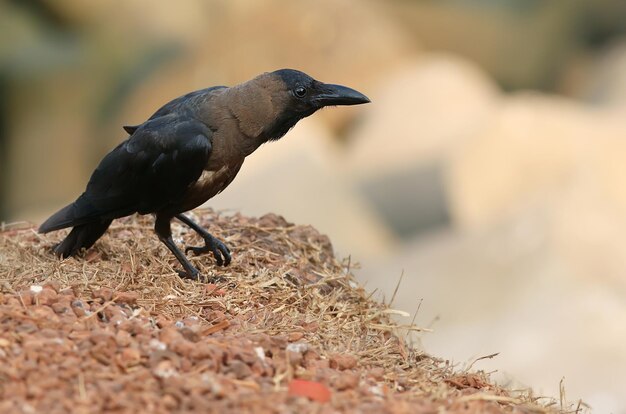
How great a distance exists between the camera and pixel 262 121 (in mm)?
5199

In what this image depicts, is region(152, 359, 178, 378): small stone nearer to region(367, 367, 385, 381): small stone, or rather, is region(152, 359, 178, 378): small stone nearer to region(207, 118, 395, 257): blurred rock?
region(367, 367, 385, 381): small stone

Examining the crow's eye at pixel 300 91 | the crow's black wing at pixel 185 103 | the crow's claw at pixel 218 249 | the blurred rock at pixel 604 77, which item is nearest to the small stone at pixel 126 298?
the crow's claw at pixel 218 249

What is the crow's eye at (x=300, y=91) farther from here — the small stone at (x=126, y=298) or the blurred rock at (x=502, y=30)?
the blurred rock at (x=502, y=30)

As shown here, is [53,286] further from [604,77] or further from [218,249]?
[604,77]

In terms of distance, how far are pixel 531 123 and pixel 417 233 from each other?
188cm

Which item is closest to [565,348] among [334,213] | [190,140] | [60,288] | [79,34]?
[334,213]

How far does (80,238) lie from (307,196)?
6.04 metres

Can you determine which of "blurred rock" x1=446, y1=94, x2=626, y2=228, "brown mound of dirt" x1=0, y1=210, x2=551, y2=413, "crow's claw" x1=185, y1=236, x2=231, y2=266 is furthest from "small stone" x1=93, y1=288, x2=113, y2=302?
"blurred rock" x1=446, y1=94, x2=626, y2=228

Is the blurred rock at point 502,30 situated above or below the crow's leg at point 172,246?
above

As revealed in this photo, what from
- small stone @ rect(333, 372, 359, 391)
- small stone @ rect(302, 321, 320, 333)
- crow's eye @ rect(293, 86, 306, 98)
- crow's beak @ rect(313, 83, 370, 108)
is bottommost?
small stone @ rect(333, 372, 359, 391)

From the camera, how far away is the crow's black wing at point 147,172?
5.05 metres

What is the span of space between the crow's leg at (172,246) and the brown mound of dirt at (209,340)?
0.09 metres

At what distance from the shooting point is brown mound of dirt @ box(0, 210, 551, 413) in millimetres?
3615

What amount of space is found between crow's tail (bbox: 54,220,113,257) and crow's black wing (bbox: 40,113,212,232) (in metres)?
0.07
